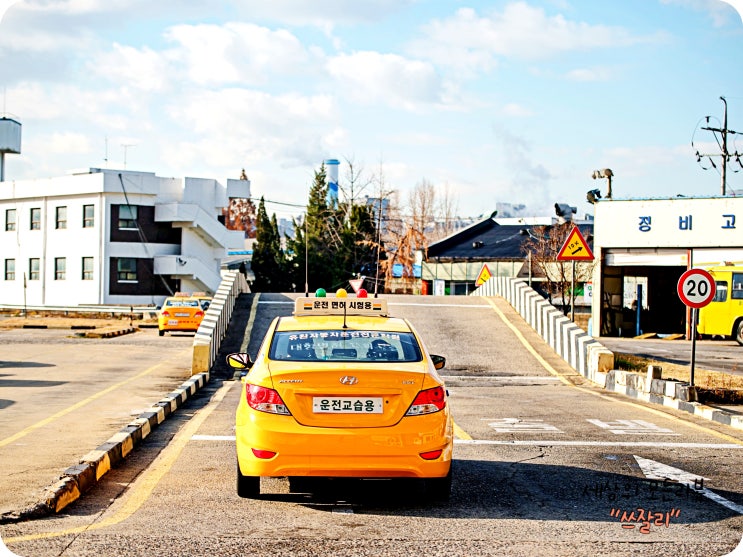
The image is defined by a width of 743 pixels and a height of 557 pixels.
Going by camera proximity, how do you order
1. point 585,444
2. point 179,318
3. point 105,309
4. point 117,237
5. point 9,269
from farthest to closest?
point 9,269, point 117,237, point 105,309, point 179,318, point 585,444

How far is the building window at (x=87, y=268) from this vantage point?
6266 cm

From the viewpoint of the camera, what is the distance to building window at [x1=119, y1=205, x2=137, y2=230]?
62.6 m

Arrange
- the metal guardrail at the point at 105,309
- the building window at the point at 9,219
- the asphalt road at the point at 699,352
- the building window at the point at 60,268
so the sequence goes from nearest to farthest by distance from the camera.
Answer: the asphalt road at the point at 699,352 → the metal guardrail at the point at 105,309 → the building window at the point at 60,268 → the building window at the point at 9,219

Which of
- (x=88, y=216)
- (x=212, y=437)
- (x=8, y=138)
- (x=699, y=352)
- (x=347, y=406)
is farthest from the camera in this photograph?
(x=8, y=138)

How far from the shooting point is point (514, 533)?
22.0 feet

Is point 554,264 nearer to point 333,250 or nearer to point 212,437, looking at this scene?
point 333,250

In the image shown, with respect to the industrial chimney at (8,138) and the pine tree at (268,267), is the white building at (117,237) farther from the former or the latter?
the industrial chimney at (8,138)

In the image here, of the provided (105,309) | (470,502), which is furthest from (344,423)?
(105,309)

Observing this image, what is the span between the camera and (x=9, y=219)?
67.9m

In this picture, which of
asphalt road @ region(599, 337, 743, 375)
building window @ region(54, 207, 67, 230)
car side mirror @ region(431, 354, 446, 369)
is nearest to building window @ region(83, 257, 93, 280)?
building window @ region(54, 207, 67, 230)

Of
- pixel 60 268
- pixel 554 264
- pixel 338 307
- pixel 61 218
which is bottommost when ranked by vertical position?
pixel 338 307

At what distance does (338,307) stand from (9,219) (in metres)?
63.0

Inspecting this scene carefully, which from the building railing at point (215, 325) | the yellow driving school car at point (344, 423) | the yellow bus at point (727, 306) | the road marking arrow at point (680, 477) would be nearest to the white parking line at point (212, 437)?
the yellow driving school car at point (344, 423)

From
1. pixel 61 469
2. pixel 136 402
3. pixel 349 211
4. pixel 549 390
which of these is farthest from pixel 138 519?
pixel 349 211
